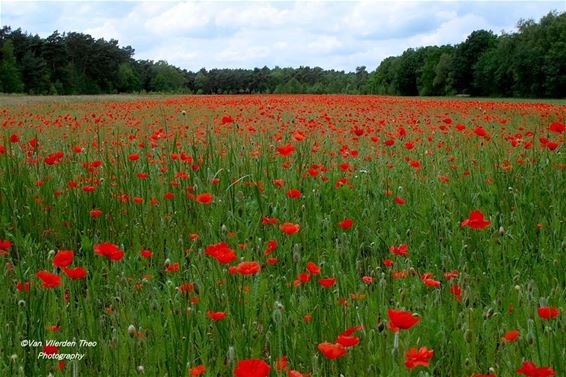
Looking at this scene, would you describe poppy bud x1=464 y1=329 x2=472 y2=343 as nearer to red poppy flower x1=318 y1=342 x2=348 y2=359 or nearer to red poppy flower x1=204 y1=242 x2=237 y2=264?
red poppy flower x1=318 y1=342 x2=348 y2=359

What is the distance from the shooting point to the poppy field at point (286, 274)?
1884mm

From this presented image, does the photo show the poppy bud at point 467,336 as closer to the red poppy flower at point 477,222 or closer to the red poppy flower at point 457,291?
the red poppy flower at point 457,291

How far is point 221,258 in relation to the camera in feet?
5.81

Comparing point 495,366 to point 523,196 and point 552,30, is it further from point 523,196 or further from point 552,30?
point 552,30

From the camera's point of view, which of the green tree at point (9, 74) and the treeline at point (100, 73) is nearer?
the green tree at point (9, 74)

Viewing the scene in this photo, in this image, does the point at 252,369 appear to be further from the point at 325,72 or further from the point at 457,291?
the point at 325,72

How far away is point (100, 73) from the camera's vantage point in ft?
258

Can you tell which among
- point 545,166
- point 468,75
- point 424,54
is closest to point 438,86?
point 468,75

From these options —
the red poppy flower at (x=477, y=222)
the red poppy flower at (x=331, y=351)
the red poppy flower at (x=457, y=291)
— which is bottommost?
the red poppy flower at (x=457, y=291)

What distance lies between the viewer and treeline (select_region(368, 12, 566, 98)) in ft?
175

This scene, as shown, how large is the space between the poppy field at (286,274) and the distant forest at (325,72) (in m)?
54.0

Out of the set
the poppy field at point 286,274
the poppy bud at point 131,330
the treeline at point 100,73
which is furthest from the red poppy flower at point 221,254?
the treeline at point 100,73

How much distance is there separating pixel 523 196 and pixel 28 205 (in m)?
2.91

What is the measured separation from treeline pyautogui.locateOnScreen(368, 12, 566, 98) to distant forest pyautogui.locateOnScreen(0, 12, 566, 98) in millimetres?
86
